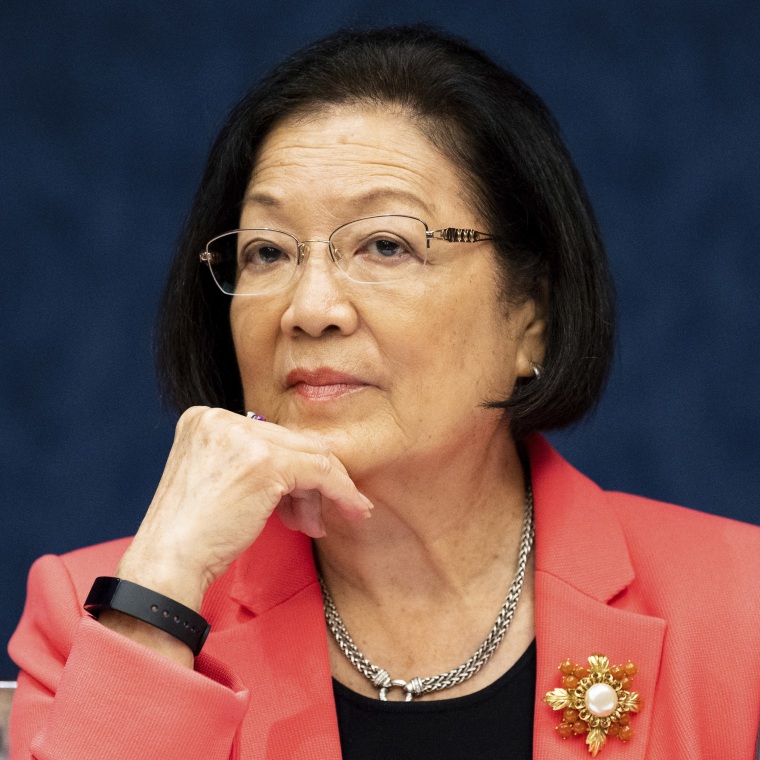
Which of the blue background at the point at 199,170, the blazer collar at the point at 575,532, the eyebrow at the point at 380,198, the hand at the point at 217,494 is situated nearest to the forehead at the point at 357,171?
the eyebrow at the point at 380,198

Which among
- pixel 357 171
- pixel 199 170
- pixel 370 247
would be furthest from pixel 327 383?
pixel 199 170

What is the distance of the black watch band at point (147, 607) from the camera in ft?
6.91

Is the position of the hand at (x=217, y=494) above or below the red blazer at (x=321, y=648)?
above

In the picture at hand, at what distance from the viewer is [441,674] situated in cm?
246

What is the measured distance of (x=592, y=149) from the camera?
3572mm

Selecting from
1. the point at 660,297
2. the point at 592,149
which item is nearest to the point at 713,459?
the point at 660,297

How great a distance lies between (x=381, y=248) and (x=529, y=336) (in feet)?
1.36

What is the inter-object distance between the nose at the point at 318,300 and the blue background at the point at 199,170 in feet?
4.16

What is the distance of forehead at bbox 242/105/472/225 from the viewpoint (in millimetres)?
2381

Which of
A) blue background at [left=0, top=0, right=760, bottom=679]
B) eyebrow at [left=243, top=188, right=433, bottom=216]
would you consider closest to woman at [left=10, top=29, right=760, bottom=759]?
eyebrow at [left=243, top=188, right=433, bottom=216]

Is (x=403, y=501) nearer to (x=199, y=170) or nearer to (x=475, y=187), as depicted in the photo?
(x=475, y=187)

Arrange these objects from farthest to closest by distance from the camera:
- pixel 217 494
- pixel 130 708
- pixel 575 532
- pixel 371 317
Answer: pixel 575 532, pixel 371 317, pixel 217 494, pixel 130 708

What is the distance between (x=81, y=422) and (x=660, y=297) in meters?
1.60

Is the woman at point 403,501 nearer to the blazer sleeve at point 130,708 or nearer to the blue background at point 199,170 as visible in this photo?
the blazer sleeve at point 130,708
